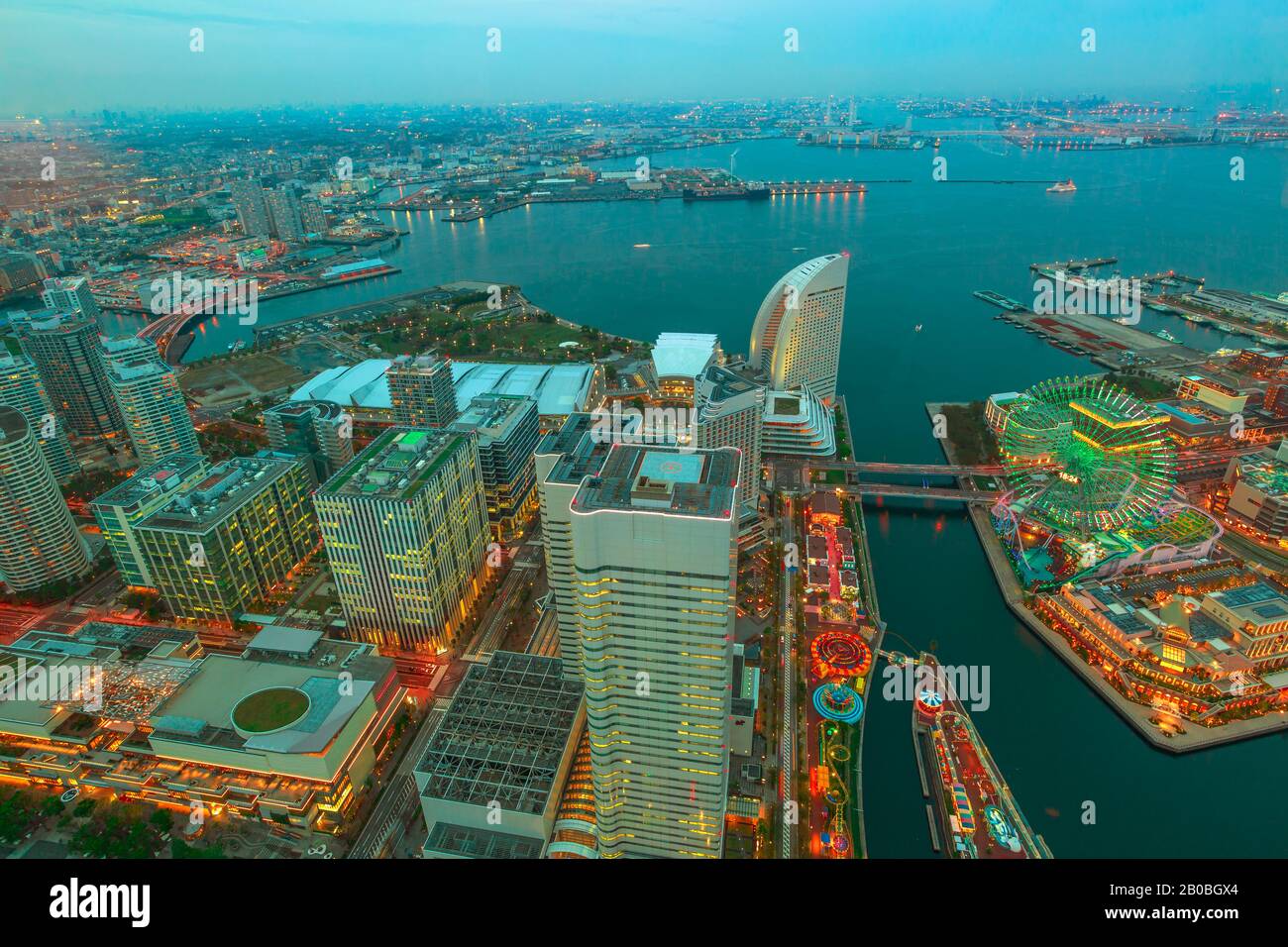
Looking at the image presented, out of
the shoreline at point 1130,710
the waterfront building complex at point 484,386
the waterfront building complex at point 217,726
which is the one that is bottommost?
the shoreline at point 1130,710

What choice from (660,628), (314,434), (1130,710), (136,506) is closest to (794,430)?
(1130,710)

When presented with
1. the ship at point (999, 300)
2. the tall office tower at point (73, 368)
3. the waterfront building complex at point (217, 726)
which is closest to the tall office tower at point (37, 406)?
the tall office tower at point (73, 368)

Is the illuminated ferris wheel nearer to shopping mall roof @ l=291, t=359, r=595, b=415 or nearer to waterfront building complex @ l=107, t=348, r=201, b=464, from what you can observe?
shopping mall roof @ l=291, t=359, r=595, b=415

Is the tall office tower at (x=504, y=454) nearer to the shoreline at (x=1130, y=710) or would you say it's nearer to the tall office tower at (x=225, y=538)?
the tall office tower at (x=225, y=538)

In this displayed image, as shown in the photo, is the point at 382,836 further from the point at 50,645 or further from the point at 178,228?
the point at 178,228

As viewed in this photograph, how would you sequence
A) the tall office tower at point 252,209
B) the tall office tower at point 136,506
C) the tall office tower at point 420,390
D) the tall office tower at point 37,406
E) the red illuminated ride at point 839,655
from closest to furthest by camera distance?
1. the red illuminated ride at point 839,655
2. the tall office tower at point 136,506
3. the tall office tower at point 37,406
4. the tall office tower at point 420,390
5. the tall office tower at point 252,209

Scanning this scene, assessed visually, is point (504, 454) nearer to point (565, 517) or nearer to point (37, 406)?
point (565, 517)
